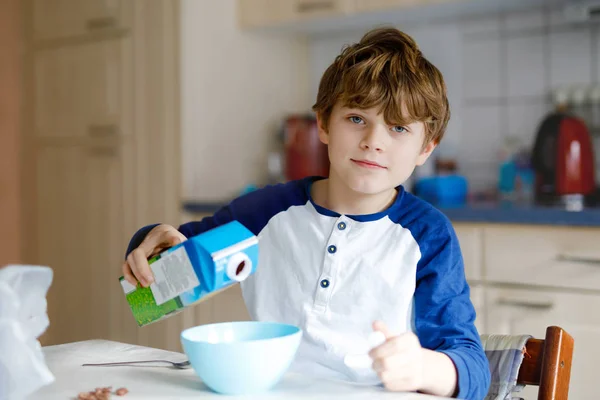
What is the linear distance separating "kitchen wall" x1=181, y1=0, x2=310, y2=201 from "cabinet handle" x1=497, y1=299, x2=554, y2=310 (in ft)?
3.54

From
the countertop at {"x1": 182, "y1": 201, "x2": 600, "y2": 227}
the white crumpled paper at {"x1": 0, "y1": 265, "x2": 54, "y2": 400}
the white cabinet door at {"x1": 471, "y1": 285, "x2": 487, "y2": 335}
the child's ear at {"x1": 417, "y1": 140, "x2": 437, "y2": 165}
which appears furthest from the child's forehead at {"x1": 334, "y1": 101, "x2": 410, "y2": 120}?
the white cabinet door at {"x1": 471, "y1": 285, "x2": 487, "y2": 335}

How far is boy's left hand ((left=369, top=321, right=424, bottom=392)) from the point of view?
76 cm

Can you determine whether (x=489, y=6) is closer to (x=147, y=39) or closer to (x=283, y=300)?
(x=147, y=39)

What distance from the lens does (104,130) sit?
9.21 ft

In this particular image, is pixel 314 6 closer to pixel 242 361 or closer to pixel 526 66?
pixel 526 66

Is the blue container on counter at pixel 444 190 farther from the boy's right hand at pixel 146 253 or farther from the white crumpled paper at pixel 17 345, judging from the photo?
the white crumpled paper at pixel 17 345

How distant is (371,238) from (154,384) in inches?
17.0

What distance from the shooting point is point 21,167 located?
10.3 ft

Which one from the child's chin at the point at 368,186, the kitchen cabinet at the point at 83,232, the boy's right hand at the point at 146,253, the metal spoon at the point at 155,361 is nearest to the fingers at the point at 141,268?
the boy's right hand at the point at 146,253

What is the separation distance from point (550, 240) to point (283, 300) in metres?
1.06

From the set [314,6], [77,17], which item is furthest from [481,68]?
[77,17]

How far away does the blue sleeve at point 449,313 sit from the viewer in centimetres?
92

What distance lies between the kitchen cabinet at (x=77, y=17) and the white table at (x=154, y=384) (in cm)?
197

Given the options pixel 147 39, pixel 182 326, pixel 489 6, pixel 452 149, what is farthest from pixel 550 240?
pixel 147 39
